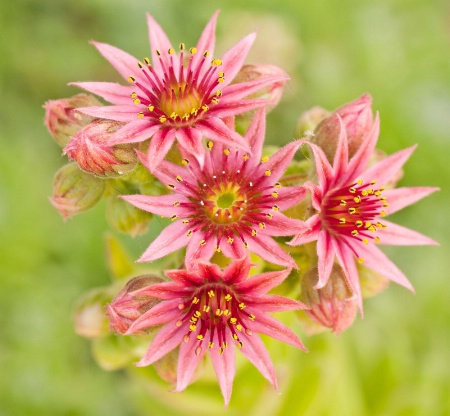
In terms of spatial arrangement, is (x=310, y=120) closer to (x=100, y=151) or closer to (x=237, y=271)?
(x=237, y=271)

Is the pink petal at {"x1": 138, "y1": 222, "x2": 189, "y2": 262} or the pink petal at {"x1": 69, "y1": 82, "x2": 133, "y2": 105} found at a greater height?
the pink petal at {"x1": 69, "y1": 82, "x2": 133, "y2": 105}

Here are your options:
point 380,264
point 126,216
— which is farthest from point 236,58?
point 380,264

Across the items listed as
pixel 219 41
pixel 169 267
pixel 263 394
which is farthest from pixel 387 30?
pixel 169 267

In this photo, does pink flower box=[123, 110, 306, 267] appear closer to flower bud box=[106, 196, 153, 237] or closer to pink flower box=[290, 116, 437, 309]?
pink flower box=[290, 116, 437, 309]

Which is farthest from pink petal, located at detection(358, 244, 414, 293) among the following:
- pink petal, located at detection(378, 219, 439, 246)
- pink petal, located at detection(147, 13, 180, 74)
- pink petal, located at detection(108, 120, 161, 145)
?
pink petal, located at detection(147, 13, 180, 74)

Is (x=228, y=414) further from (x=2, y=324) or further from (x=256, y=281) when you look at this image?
(x=2, y=324)

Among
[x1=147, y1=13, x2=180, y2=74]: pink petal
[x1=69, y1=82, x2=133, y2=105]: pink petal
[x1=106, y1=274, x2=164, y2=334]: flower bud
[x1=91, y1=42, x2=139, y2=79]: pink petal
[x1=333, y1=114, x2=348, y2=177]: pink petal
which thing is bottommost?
[x1=106, y1=274, x2=164, y2=334]: flower bud

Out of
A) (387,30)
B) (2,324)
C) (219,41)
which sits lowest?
(2,324)
